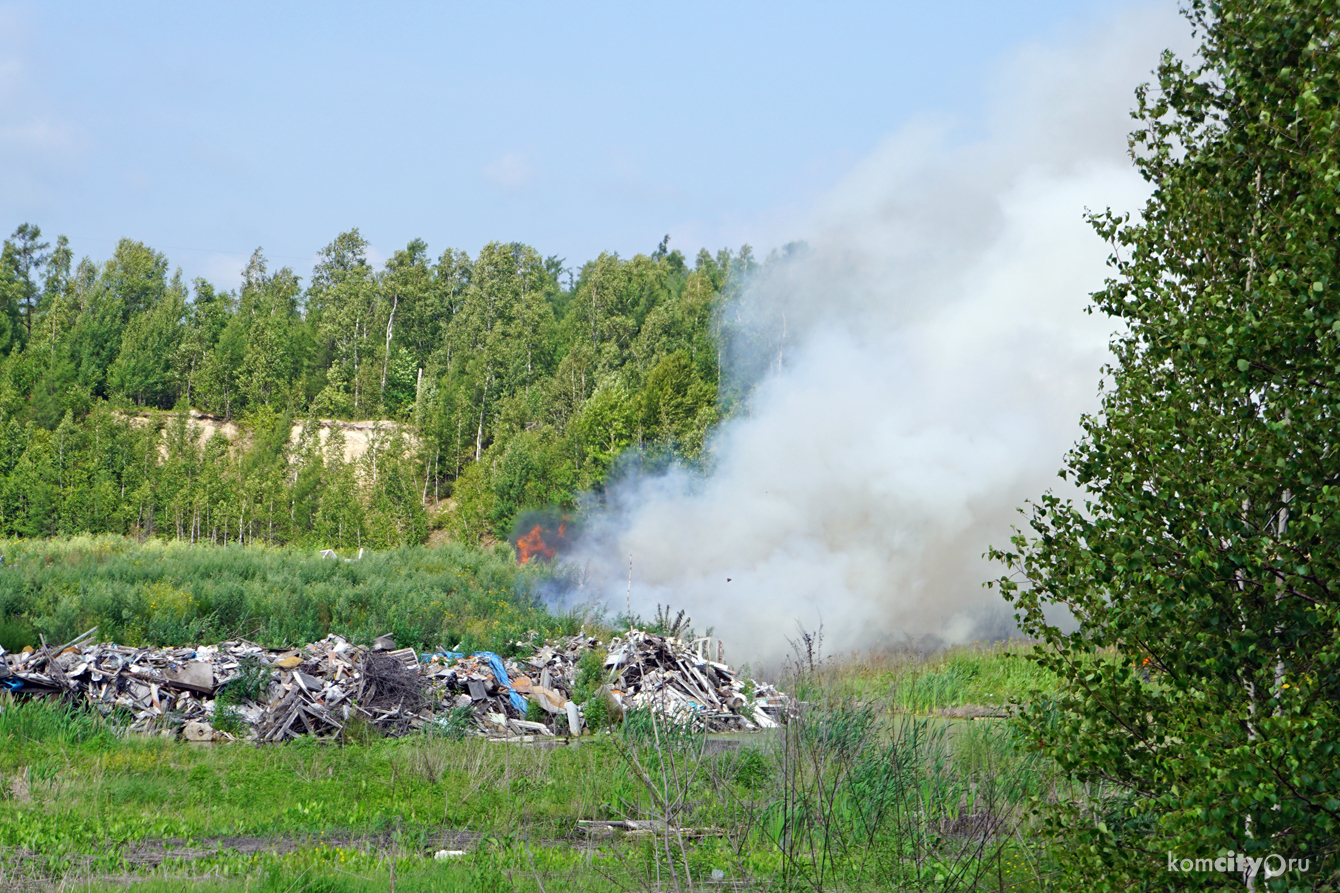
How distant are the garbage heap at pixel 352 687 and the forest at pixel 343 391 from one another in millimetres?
23958

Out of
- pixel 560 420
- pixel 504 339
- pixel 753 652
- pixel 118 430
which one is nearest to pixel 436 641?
pixel 753 652

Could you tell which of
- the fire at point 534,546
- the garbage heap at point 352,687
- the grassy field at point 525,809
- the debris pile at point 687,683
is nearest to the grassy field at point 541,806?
the grassy field at point 525,809

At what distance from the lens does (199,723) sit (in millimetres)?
14344

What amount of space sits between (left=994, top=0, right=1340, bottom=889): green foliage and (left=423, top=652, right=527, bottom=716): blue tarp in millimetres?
12431

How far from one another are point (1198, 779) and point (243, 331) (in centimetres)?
7490

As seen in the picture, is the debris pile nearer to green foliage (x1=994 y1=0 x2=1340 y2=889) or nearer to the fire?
green foliage (x1=994 y1=0 x2=1340 y2=889)

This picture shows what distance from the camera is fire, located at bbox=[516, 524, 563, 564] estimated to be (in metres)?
39.7

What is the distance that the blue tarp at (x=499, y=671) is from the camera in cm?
1681

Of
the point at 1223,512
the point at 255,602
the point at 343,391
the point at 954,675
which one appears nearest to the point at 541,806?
the point at 1223,512

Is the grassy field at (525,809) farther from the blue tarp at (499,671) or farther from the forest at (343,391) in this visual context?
the forest at (343,391)

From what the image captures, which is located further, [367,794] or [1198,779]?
[367,794]

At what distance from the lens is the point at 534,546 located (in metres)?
40.4

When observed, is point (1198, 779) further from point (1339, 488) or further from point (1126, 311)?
point (1126, 311)

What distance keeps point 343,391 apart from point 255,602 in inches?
1902
